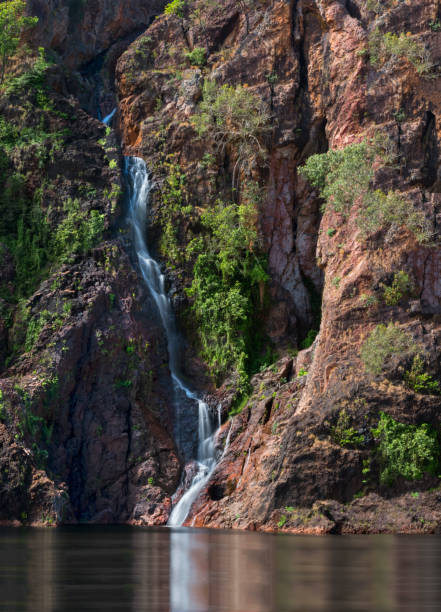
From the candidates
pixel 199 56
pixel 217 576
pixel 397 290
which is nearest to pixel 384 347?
pixel 397 290

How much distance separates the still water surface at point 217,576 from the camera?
9961 mm

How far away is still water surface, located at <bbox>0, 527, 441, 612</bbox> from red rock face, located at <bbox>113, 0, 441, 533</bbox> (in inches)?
322

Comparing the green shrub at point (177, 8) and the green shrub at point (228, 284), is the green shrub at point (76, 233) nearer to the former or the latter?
the green shrub at point (228, 284)

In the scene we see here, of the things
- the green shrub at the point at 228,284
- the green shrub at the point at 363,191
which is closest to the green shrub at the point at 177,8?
the green shrub at the point at 228,284

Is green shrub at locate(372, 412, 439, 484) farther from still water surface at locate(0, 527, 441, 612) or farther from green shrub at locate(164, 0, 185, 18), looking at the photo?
green shrub at locate(164, 0, 185, 18)

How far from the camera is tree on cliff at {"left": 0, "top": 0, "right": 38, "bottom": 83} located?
45416mm

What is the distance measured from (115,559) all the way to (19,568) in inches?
102

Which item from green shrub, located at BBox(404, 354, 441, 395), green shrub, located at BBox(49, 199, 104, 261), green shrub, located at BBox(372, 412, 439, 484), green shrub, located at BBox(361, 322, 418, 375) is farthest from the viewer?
green shrub, located at BBox(49, 199, 104, 261)

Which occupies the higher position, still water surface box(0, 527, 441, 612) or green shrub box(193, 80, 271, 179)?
green shrub box(193, 80, 271, 179)

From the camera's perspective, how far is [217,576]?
42.2 feet

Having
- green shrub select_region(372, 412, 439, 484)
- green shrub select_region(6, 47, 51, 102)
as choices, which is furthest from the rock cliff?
green shrub select_region(6, 47, 51, 102)

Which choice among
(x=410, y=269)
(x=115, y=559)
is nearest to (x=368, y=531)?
(x=410, y=269)

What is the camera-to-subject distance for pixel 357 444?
2908 centimetres

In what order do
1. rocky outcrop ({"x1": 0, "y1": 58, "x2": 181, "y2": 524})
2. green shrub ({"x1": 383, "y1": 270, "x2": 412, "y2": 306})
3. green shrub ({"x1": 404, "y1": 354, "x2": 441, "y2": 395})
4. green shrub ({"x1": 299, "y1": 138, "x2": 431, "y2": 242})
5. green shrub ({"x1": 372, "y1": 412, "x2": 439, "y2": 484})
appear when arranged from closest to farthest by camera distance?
1. green shrub ({"x1": 372, "y1": 412, "x2": 439, "y2": 484})
2. green shrub ({"x1": 404, "y1": 354, "x2": 441, "y2": 395})
3. green shrub ({"x1": 383, "y1": 270, "x2": 412, "y2": 306})
4. green shrub ({"x1": 299, "y1": 138, "x2": 431, "y2": 242})
5. rocky outcrop ({"x1": 0, "y1": 58, "x2": 181, "y2": 524})
